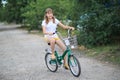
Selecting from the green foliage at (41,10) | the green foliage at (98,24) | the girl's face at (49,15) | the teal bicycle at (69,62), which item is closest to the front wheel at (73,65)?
the teal bicycle at (69,62)

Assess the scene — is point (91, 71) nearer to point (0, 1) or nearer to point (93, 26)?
point (93, 26)

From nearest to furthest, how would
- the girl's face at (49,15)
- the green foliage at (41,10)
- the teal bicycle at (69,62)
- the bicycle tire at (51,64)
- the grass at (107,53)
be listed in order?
the teal bicycle at (69,62), the girl's face at (49,15), the bicycle tire at (51,64), the grass at (107,53), the green foliage at (41,10)

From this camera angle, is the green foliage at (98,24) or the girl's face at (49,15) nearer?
the girl's face at (49,15)

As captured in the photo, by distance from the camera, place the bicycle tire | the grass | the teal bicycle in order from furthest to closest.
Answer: the grass
the bicycle tire
the teal bicycle

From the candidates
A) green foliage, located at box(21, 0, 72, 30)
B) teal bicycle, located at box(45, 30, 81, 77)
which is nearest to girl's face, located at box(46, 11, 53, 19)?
teal bicycle, located at box(45, 30, 81, 77)

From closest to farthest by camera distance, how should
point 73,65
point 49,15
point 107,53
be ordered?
point 73,65 → point 49,15 → point 107,53

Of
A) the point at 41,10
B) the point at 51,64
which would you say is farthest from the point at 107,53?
the point at 41,10

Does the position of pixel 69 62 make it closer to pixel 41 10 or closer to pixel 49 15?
pixel 49 15

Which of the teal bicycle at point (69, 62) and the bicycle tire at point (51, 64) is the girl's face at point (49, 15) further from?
the bicycle tire at point (51, 64)

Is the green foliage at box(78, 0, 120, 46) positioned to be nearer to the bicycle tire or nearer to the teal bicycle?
the bicycle tire

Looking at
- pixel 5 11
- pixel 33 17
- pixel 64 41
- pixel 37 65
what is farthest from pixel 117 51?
pixel 5 11

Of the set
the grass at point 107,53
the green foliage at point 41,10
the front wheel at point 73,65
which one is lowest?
the green foliage at point 41,10

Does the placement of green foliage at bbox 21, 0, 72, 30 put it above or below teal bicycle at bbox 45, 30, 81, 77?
below

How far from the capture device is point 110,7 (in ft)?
46.6
